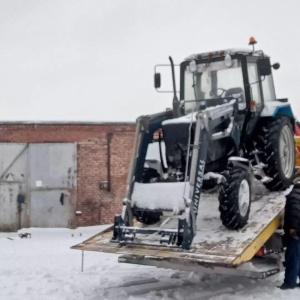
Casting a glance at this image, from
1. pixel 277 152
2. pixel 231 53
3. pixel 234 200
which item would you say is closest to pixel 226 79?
pixel 231 53

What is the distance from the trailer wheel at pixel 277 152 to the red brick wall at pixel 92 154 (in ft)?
21.5

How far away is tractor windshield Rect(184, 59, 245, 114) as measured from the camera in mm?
8016

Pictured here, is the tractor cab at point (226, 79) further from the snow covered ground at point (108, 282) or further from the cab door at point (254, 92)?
the snow covered ground at point (108, 282)

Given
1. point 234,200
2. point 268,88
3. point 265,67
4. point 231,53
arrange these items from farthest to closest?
1. point 268,88
2. point 231,53
3. point 265,67
4. point 234,200

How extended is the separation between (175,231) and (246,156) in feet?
7.49

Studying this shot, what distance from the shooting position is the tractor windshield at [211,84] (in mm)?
8016

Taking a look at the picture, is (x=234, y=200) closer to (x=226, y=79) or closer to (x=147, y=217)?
(x=147, y=217)

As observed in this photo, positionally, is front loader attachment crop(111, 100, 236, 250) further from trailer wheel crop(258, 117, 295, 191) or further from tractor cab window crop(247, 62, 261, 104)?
tractor cab window crop(247, 62, 261, 104)

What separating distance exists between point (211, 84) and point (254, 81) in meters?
0.67

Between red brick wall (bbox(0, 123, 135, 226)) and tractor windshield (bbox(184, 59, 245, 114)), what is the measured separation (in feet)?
19.3

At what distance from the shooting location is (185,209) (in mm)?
6199

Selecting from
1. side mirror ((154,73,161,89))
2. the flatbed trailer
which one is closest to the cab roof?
side mirror ((154,73,161,89))

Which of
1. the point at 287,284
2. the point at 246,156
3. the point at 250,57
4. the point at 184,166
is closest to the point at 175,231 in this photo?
the point at 184,166

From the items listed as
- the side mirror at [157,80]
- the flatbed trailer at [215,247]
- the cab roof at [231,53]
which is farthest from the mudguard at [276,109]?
the side mirror at [157,80]
